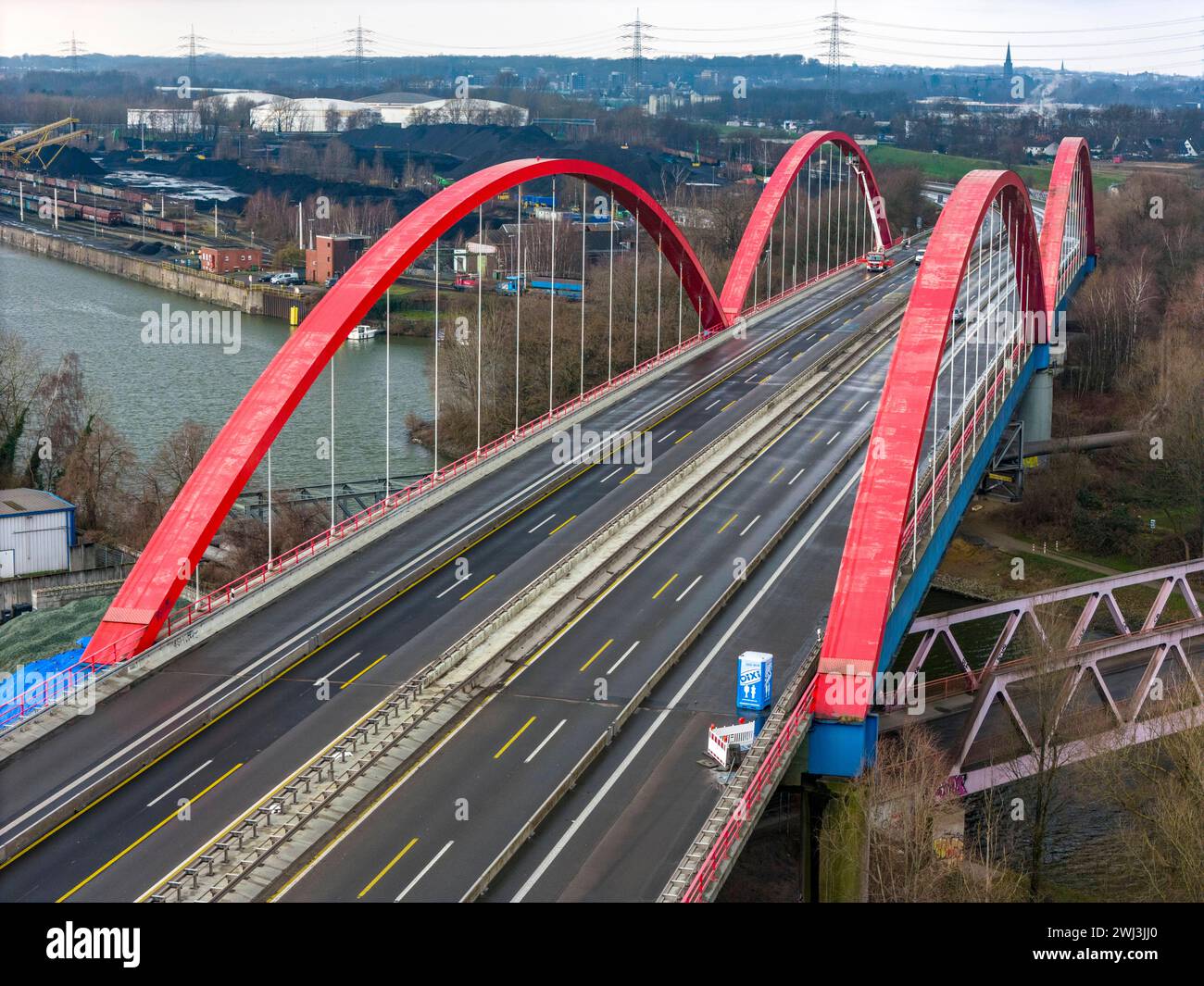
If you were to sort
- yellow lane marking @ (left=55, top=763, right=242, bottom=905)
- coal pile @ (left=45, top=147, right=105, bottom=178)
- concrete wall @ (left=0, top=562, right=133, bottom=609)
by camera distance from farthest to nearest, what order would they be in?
coal pile @ (left=45, top=147, right=105, bottom=178)
concrete wall @ (left=0, top=562, right=133, bottom=609)
yellow lane marking @ (left=55, top=763, right=242, bottom=905)

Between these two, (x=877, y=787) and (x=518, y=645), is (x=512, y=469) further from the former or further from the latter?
(x=877, y=787)

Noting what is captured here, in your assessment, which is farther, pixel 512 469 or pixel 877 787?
pixel 512 469

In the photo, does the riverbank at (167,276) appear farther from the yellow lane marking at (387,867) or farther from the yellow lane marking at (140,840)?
the yellow lane marking at (387,867)

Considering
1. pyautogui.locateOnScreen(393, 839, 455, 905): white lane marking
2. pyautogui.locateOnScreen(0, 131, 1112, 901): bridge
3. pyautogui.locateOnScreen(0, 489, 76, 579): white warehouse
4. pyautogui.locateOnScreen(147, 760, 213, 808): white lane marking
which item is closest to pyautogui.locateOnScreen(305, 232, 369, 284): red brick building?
pyautogui.locateOnScreen(0, 489, 76, 579): white warehouse

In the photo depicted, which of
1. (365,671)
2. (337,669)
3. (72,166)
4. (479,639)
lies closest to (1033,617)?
(479,639)

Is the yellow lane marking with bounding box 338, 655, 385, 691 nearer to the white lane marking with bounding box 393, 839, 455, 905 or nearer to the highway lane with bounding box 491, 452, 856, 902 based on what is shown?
the highway lane with bounding box 491, 452, 856, 902

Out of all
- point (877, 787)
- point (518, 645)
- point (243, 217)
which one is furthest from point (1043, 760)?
point (243, 217)
